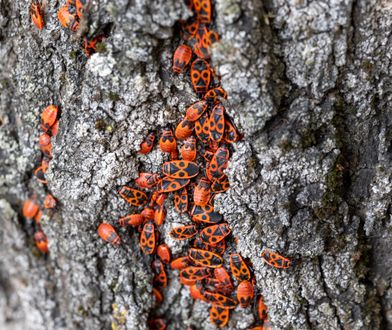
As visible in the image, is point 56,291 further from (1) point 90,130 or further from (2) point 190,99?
(2) point 190,99

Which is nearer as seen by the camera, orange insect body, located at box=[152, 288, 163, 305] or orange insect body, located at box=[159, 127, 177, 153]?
orange insect body, located at box=[159, 127, 177, 153]

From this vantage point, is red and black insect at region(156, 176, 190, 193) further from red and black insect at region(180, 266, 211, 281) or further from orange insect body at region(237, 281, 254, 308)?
orange insect body at region(237, 281, 254, 308)

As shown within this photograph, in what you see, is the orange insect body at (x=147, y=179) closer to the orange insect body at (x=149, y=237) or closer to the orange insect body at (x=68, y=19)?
the orange insect body at (x=149, y=237)

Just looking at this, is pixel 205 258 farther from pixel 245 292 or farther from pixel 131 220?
pixel 131 220

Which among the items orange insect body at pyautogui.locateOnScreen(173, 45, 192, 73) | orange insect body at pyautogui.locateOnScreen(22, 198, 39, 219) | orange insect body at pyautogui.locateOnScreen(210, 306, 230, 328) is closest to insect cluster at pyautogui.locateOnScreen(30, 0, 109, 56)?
orange insect body at pyautogui.locateOnScreen(173, 45, 192, 73)

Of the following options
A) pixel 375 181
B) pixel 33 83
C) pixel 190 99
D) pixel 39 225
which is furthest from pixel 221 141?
pixel 39 225
